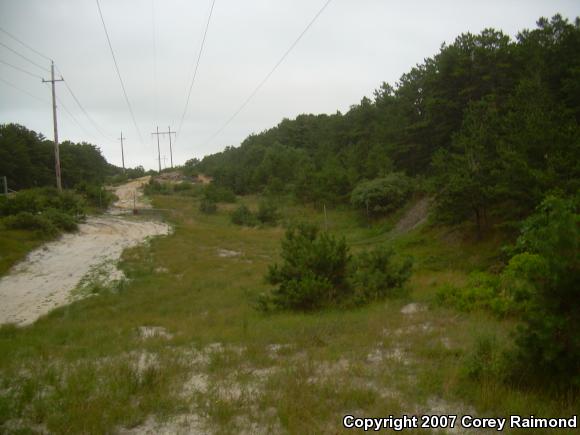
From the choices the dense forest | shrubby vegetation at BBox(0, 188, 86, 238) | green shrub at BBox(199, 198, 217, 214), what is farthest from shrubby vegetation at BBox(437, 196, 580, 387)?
green shrub at BBox(199, 198, 217, 214)

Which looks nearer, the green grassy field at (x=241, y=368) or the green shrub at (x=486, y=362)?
the green grassy field at (x=241, y=368)

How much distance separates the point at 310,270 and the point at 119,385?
6.50 metres

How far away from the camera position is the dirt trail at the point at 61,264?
1447 centimetres

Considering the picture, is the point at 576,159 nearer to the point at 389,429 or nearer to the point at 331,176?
the point at 389,429

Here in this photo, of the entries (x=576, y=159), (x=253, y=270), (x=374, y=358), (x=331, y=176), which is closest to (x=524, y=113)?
(x=576, y=159)

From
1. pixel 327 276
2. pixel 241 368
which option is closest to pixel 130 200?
pixel 327 276

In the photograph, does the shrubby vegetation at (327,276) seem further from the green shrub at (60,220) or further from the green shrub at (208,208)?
the green shrub at (208,208)

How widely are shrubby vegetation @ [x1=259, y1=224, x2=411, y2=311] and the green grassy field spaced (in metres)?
0.62

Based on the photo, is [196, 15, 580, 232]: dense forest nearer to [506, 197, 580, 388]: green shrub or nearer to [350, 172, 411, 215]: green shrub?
[350, 172, 411, 215]: green shrub

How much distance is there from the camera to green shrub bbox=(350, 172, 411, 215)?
34781 millimetres

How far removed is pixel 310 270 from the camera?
11.2 metres

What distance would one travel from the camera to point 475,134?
22.9m

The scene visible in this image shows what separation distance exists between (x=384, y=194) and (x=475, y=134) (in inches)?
483

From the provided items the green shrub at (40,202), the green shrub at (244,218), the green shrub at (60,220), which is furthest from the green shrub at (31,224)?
the green shrub at (244,218)
